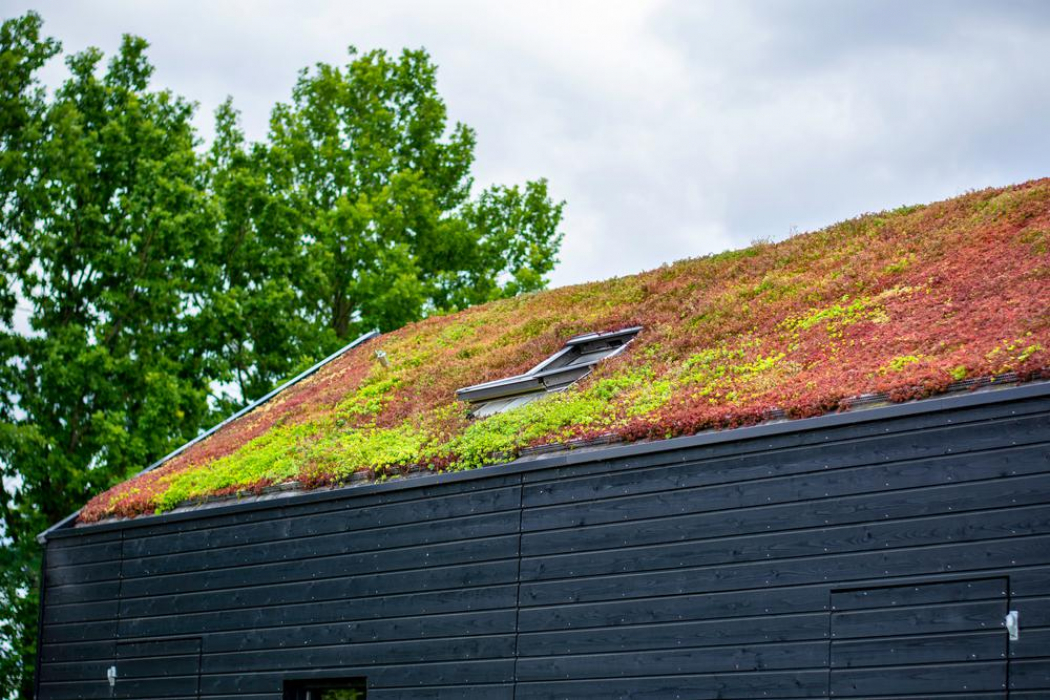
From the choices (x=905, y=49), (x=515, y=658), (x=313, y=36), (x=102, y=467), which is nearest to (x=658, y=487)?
(x=515, y=658)

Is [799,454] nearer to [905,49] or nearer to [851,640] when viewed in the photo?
[851,640]

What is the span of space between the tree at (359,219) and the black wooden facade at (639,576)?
13.4 meters

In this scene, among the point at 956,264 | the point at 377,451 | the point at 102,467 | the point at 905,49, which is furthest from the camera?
the point at 102,467

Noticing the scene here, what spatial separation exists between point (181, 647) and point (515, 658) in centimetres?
532

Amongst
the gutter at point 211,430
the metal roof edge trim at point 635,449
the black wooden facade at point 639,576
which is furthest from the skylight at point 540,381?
the gutter at point 211,430

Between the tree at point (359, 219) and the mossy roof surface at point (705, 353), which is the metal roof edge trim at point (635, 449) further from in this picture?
the tree at point (359, 219)

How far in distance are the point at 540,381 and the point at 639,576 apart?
3727 mm

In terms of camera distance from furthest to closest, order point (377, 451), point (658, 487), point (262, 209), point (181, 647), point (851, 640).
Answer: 1. point (262, 209)
2. point (181, 647)
3. point (377, 451)
4. point (658, 487)
5. point (851, 640)

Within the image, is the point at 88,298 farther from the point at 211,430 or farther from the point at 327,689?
the point at 327,689

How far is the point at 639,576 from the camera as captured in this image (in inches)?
480

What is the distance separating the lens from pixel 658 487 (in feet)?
40.3

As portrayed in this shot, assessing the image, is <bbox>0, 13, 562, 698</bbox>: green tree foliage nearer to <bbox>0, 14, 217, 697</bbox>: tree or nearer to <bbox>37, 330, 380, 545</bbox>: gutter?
<bbox>0, 14, 217, 697</bbox>: tree

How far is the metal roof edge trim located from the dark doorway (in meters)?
2.09

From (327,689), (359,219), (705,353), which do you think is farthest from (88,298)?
(705,353)
